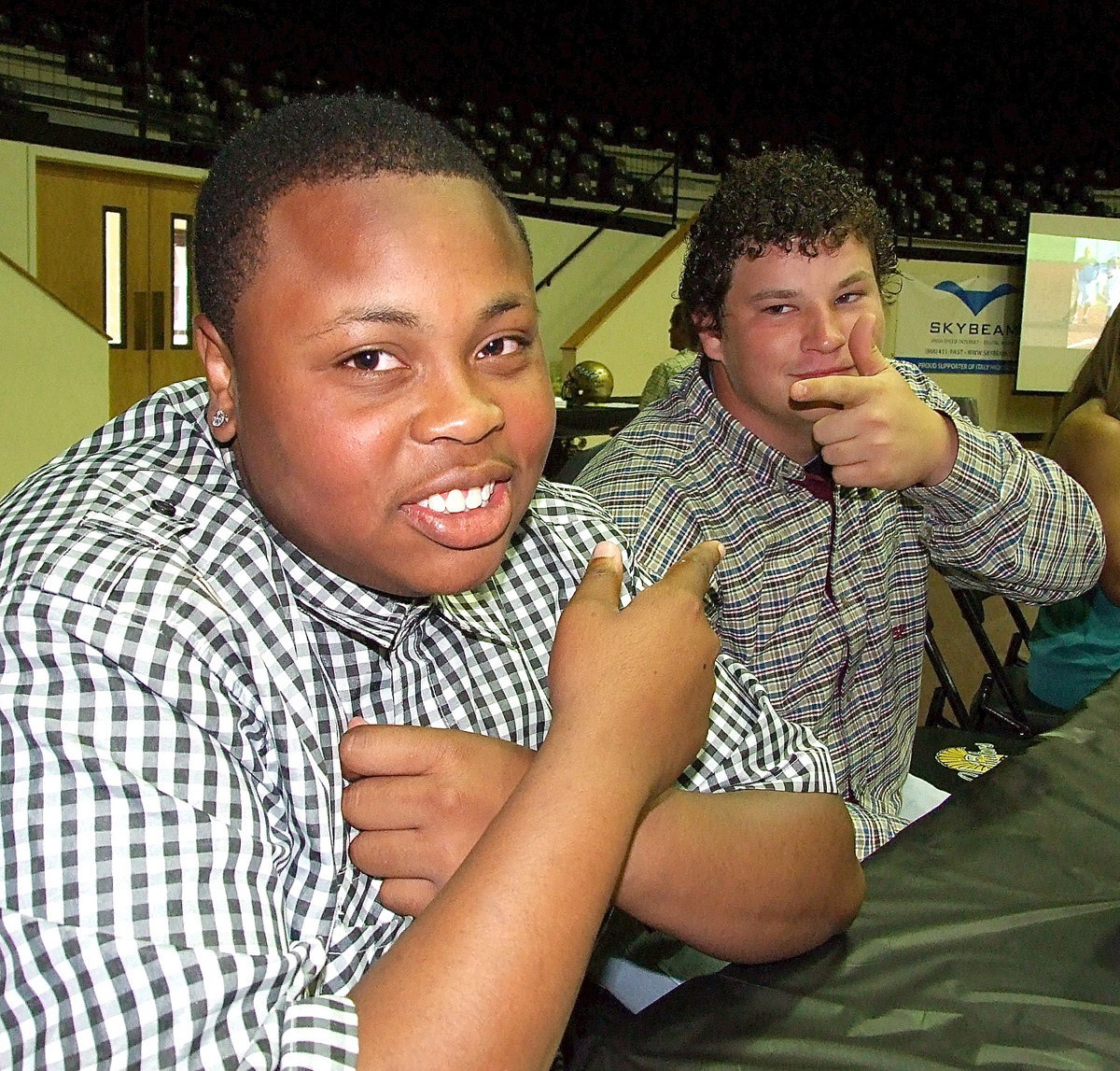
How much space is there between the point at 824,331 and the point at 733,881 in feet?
3.44

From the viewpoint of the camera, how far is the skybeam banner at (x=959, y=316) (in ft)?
30.0

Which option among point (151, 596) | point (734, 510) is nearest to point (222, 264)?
point (151, 596)

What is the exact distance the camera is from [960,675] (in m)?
3.86

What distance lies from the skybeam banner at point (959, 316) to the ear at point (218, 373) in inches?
358

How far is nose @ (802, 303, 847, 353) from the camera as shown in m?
1.61

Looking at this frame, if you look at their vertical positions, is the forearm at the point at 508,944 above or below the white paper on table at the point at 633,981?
above

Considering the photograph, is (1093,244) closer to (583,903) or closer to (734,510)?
(734,510)

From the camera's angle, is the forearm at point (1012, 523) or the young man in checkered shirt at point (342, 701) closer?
the young man in checkered shirt at point (342, 701)

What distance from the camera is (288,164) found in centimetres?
78

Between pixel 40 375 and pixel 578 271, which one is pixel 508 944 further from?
pixel 578 271

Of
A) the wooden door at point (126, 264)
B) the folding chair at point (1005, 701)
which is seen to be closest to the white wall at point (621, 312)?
the wooden door at point (126, 264)

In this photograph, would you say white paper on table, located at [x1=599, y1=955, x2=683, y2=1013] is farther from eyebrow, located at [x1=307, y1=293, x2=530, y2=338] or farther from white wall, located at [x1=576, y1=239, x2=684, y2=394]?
white wall, located at [x1=576, y1=239, x2=684, y2=394]

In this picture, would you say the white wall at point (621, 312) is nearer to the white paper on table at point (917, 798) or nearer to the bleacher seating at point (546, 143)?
the bleacher seating at point (546, 143)

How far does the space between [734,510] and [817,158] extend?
2.27 feet
